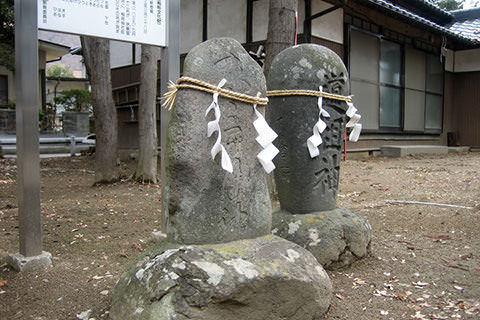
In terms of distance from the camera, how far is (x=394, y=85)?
12234 mm

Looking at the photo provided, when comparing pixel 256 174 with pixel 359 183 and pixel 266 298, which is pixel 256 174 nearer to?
pixel 266 298

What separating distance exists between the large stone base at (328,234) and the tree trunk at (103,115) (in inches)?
178

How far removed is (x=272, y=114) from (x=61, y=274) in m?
2.08

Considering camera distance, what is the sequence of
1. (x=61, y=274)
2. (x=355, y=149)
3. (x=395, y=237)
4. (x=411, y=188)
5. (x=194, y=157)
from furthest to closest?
(x=355, y=149) < (x=411, y=188) < (x=395, y=237) < (x=61, y=274) < (x=194, y=157)

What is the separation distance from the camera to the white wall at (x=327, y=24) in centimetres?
942

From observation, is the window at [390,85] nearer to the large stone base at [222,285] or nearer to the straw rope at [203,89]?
the straw rope at [203,89]

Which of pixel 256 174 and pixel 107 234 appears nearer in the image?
pixel 256 174

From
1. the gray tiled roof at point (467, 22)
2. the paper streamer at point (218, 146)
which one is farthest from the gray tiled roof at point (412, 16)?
the paper streamer at point (218, 146)

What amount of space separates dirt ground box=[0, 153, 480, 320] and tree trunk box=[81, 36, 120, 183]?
341 mm

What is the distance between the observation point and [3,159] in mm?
11539

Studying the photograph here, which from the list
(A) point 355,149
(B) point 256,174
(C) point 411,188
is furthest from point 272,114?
(A) point 355,149

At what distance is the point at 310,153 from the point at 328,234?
651 millimetres

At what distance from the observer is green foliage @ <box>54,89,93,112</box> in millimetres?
19719

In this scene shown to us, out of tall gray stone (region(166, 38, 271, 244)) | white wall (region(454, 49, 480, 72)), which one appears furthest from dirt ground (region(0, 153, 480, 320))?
white wall (region(454, 49, 480, 72))
